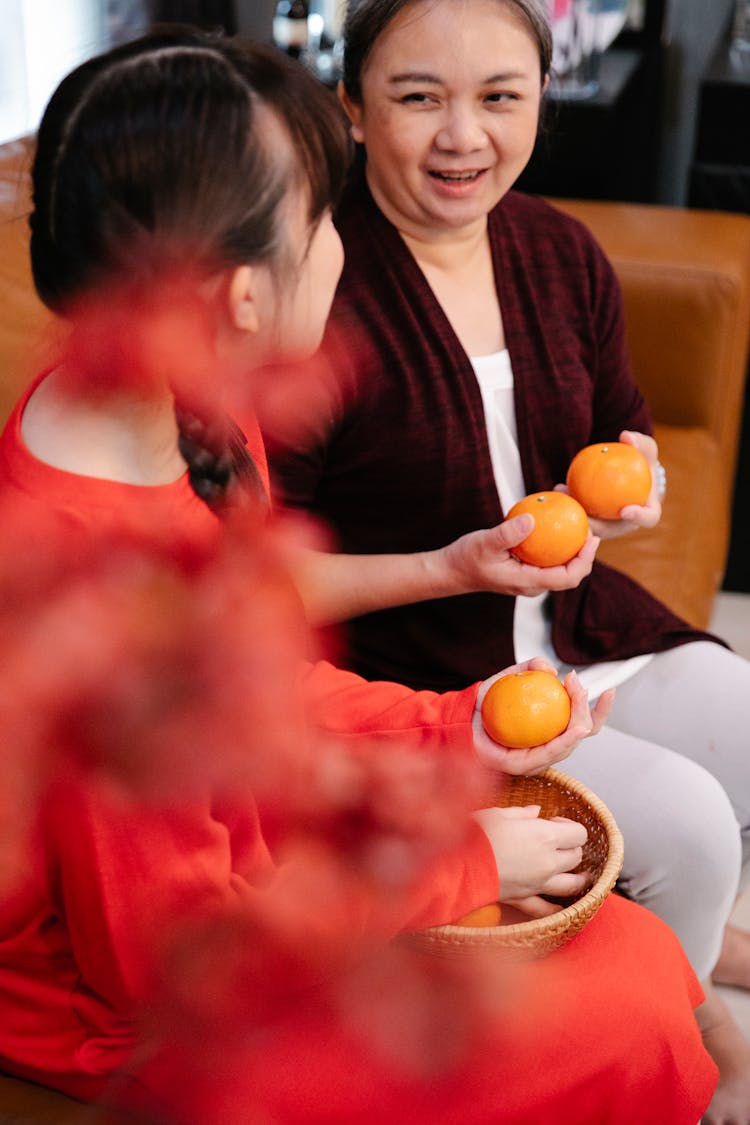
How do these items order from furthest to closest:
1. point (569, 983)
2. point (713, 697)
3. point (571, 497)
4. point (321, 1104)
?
point (713, 697) → point (571, 497) → point (569, 983) → point (321, 1104)

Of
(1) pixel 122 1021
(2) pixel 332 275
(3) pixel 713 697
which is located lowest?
(3) pixel 713 697

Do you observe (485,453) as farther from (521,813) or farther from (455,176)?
(521,813)

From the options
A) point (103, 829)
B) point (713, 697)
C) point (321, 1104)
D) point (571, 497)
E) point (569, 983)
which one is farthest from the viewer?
point (713, 697)

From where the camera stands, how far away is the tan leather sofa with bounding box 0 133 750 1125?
163cm

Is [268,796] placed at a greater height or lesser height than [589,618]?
greater

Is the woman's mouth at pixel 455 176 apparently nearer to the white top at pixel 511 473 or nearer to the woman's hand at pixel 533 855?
the white top at pixel 511 473

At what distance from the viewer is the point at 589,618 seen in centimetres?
127

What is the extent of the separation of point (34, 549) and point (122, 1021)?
0.59 meters

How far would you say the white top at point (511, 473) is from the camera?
1.21 metres

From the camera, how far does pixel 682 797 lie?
3.69ft

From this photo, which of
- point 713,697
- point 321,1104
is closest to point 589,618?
point 713,697

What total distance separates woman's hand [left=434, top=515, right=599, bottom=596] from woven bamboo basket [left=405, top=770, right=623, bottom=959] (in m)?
0.16

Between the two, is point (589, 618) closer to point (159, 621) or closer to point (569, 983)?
point (569, 983)

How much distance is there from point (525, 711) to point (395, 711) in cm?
10
